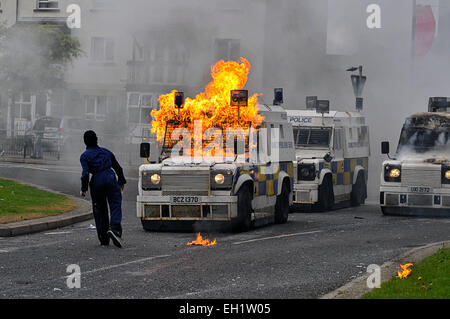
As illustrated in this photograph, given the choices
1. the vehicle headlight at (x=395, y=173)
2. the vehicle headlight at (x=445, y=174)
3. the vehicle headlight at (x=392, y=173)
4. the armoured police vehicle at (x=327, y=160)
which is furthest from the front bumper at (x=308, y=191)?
the vehicle headlight at (x=445, y=174)

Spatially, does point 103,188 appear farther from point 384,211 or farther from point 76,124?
point 76,124

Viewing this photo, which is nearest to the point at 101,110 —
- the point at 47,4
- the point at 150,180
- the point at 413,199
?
the point at 47,4

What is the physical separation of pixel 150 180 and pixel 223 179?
1.07 meters

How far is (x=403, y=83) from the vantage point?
28.6 metres

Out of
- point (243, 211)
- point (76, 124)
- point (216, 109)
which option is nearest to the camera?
point (243, 211)

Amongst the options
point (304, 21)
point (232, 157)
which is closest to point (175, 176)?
point (232, 157)

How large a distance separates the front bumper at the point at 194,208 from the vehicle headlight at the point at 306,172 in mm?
5409

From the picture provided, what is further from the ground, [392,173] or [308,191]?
[392,173]

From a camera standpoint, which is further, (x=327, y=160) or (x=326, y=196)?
(x=326, y=196)

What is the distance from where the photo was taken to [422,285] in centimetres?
832

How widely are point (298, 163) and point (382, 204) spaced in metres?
1.83

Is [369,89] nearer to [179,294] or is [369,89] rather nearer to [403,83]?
[403,83]

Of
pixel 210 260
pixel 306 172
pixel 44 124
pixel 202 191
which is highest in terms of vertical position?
pixel 44 124
